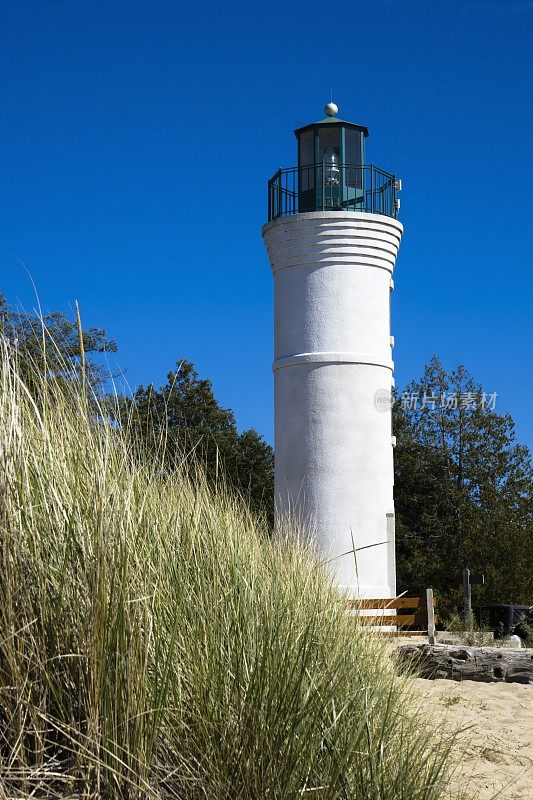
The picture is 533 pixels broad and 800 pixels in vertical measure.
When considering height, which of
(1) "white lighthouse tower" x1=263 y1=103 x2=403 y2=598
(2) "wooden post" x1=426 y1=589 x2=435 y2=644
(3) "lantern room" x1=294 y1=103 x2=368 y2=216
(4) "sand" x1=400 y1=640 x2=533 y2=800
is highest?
(3) "lantern room" x1=294 y1=103 x2=368 y2=216

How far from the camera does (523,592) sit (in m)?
24.4

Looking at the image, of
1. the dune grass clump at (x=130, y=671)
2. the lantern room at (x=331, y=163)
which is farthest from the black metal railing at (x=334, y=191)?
the dune grass clump at (x=130, y=671)

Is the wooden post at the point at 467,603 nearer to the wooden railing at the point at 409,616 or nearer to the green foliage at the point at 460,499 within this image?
the wooden railing at the point at 409,616

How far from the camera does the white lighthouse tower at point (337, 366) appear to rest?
565 inches

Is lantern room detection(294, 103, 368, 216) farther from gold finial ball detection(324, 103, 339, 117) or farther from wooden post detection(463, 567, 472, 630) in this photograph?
wooden post detection(463, 567, 472, 630)

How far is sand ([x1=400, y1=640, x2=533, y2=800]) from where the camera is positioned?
6.06 meters

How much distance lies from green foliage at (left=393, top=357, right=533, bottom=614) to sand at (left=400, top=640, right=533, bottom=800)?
1454 cm

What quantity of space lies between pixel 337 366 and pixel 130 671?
1161 centimetres

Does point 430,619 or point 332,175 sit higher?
point 332,175

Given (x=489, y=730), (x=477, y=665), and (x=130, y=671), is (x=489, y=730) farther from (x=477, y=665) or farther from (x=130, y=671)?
(x=130, y=671)

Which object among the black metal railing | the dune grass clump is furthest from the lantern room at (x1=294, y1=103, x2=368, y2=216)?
the dune grass clump

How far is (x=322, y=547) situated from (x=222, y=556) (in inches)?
374

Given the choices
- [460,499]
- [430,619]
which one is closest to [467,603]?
[430,619]

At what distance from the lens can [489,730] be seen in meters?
7.78
